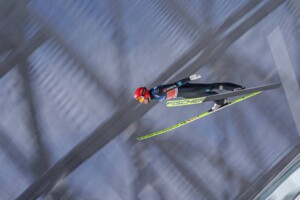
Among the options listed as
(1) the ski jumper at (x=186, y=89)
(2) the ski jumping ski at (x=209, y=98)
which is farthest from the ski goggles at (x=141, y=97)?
(2) the ski jumping ski at (x=209, y=98)

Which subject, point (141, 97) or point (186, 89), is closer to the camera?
point (141, 97)

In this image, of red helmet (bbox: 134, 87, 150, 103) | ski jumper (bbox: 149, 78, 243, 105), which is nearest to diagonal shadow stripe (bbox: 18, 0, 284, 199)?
ski jumper (bbox: 149, 78, 243, 105)

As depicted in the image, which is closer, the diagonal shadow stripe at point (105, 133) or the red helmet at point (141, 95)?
the red helmet at point (141, 95)

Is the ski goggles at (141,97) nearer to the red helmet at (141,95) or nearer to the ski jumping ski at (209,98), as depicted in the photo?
the red helmet at (141,95)

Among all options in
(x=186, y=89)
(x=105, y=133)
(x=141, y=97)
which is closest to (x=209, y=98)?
(x=186, y=89)

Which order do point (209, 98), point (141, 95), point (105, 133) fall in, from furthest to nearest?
point (105, 133) < point (209, 98) < point (141, 95)

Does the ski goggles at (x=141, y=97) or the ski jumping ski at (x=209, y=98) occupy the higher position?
the ski goggles at (x=141, y=97)

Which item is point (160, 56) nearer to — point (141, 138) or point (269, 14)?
point (141, 138)

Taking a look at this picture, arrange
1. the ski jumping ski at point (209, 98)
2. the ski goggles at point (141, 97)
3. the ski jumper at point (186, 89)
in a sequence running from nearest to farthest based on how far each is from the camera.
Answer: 1. the ski goggles at point (141, 97)
2. the ski jumper at point (186, 89)
3. the ski jumping ski at point (209, 98)

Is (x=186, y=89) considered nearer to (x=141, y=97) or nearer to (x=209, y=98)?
(x=209, y=98)

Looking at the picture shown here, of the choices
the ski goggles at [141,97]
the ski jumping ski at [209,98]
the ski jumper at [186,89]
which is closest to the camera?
the ski goggles at [141,97]

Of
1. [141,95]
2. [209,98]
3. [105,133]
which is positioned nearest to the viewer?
[141,95]
